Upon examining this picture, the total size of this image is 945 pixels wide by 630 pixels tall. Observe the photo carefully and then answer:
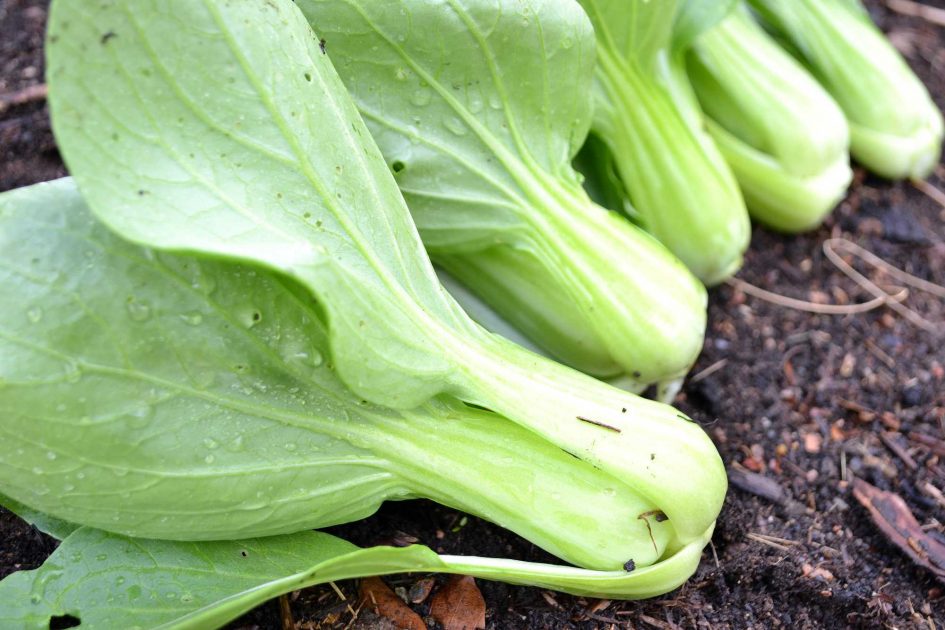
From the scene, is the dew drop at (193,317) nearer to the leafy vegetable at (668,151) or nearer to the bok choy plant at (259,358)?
the bok choy plant at (259,358)

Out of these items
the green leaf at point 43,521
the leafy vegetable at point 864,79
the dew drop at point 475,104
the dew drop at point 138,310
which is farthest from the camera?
the leafy vegetable at point 864,79

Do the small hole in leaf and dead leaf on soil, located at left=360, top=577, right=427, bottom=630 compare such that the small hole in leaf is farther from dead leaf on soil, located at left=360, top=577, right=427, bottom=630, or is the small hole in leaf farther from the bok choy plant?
dead leaf on soil, located at left=360, top=577, right=427, bottom=630

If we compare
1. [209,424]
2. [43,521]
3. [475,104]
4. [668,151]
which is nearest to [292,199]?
[209,424]

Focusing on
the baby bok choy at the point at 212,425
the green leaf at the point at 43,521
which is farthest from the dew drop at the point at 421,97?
the green leaf at the point at 43,521

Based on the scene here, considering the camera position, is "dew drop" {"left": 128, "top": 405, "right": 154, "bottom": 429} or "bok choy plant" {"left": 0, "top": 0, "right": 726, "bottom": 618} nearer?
"bok choy plant" {"left": 0, "top": 0, "right": 726, "bottom": 618}

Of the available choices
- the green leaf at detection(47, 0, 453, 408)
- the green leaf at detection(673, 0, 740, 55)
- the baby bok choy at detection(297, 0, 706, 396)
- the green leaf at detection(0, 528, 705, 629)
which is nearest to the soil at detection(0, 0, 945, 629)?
the green leaf at detection(0, 528, 705, 629)

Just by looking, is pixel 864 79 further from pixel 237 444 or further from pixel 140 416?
pixel 140 416
